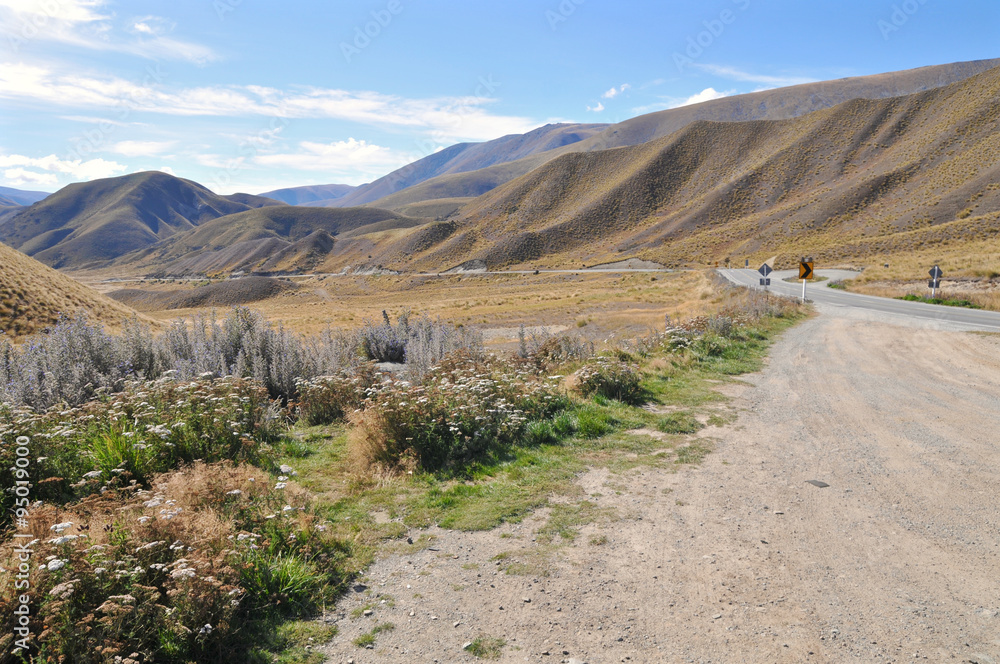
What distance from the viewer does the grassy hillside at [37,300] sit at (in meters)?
14.9

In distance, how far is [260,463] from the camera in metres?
5.94

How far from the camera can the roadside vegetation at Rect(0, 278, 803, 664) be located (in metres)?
3.12

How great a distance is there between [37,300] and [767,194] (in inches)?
4344

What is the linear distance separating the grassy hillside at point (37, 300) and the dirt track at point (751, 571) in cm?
1618

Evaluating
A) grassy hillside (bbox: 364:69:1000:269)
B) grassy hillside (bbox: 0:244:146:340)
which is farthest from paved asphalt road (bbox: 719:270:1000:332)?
grassy hillside (bbox: 364:69:1000:269)

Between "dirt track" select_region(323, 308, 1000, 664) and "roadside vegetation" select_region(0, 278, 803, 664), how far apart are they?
15.6 inches

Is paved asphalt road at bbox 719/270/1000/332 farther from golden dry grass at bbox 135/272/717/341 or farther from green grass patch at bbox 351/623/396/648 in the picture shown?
green grass patch at bbox 351/623/396/648

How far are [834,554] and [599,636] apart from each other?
2.29 meters

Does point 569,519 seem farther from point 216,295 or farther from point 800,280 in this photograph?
point 216,295

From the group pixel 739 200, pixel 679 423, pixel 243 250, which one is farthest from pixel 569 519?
pixel 243 250

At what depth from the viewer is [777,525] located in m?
4.73

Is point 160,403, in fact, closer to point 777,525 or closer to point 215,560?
point 215,560

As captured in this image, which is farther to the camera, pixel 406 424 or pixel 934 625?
pixel 406 424

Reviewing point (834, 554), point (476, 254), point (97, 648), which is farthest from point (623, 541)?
point (476, 254)
